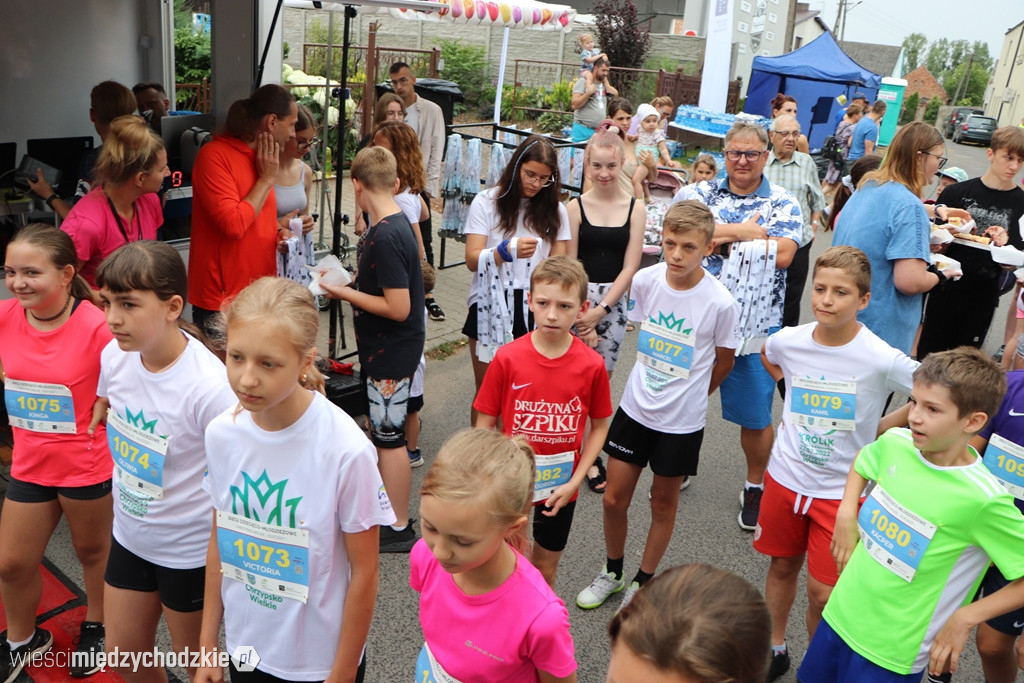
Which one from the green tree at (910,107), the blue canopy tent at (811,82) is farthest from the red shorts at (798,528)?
the green tree at (910,107)

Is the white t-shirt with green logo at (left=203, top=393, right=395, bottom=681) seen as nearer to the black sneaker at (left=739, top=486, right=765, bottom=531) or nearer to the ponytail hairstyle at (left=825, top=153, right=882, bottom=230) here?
the black sneaker at (left=739, top=486, right=765, bottom=531)

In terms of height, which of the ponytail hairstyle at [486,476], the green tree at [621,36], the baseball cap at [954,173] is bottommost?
the ponytail hairstyle at [486,476]

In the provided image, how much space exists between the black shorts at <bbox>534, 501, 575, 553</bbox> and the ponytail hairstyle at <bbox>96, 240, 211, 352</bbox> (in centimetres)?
145

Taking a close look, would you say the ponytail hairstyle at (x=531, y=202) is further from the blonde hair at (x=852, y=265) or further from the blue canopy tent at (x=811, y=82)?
the blue canopy tent at (x=811, y=82)

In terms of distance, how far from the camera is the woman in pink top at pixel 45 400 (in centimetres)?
280

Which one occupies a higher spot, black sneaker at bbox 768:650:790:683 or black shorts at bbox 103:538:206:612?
black shorts at bbox 103:538:206:612

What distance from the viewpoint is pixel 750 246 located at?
13.0 feet

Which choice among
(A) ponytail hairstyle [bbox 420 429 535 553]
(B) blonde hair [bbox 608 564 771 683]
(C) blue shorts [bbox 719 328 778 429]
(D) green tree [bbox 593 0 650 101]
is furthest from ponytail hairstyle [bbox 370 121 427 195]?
(D) green tree [bbox 593 0 650 101]

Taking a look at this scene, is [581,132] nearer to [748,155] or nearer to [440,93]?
[440,93]

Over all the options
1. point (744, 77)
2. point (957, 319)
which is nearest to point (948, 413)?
point (957, 319)

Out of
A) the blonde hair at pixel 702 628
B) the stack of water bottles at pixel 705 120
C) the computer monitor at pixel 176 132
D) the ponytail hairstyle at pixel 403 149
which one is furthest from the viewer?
the stack of water bottles at pixel 705 120

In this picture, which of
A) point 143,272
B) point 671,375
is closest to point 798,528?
point 671,375

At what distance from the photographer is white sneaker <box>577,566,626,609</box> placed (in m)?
3.67

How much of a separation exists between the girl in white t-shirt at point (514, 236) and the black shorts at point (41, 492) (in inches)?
74.4
